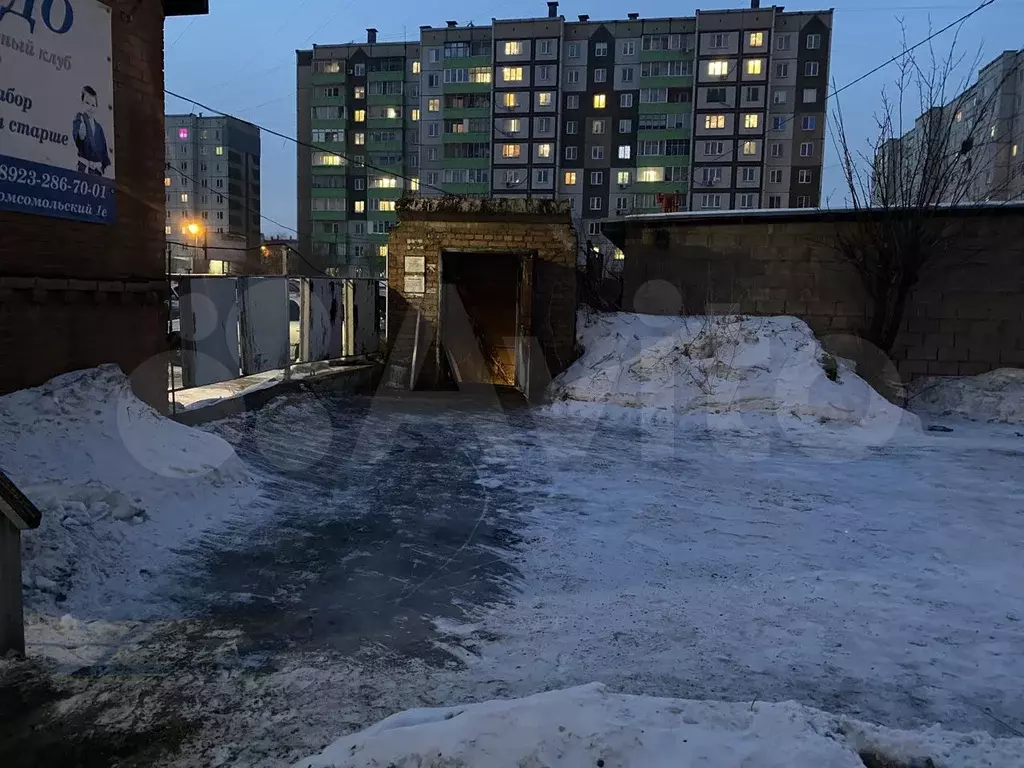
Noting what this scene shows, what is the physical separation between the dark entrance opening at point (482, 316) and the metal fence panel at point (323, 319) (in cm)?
285

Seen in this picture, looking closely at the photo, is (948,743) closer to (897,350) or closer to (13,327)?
(13,327)

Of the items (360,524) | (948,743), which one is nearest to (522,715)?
(948,743)

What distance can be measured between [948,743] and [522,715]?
1.74 m

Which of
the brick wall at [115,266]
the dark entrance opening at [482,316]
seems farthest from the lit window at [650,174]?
the brick wall at [115,266]

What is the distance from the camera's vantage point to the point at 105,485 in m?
5.24

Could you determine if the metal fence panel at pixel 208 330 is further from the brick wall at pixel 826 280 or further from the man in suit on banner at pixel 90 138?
the brick wall at pixel 826 280

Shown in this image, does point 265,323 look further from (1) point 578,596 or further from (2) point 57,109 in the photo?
(1) point 578,596

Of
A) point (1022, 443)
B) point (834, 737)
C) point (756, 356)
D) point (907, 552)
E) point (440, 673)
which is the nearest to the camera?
point (834, 737)

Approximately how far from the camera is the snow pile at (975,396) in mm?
11672

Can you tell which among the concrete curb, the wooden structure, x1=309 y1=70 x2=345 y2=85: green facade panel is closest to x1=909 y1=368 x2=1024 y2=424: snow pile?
the concrete curb

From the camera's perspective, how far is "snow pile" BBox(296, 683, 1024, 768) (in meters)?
2.58

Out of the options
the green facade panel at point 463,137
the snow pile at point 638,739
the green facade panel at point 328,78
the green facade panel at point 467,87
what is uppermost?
the green facade panel at point 328,78

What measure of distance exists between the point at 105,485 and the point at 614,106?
207 ft

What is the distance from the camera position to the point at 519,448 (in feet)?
30.0
